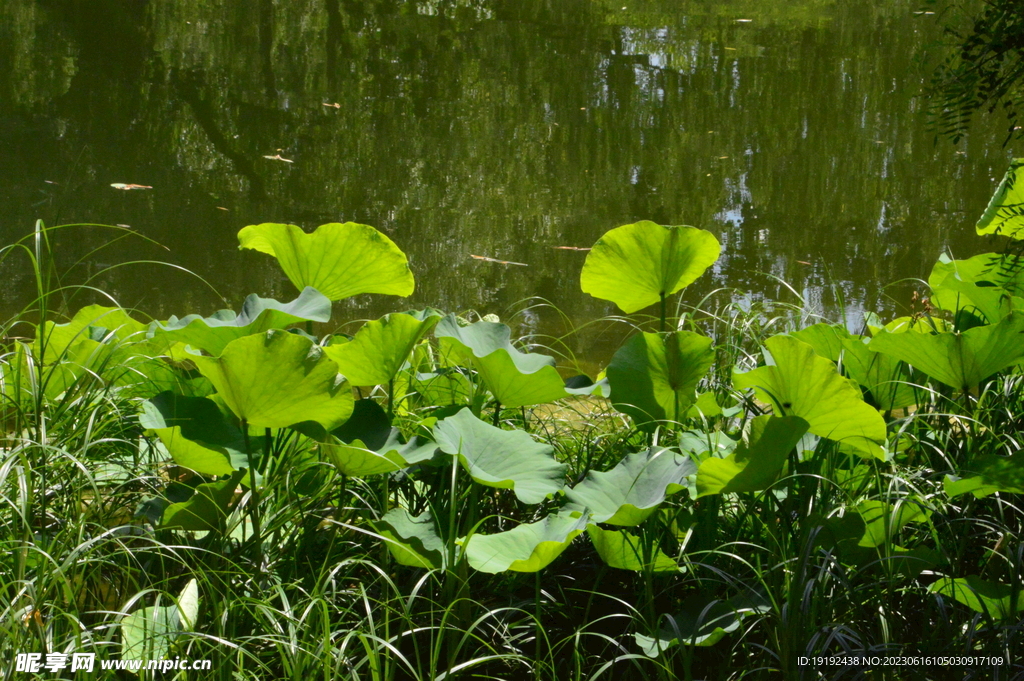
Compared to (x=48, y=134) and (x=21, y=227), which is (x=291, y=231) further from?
(x=48, y=134)

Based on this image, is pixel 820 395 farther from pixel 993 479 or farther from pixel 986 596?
pixel 986 596

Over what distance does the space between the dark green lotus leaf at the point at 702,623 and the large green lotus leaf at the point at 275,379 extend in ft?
1.99

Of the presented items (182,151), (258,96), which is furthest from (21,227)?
(258,96)

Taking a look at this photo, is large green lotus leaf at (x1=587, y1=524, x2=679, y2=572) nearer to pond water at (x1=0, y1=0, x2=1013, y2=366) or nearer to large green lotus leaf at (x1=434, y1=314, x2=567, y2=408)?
large green lotus leaf at (x1=434, y1=314, x2=567, y2=408)

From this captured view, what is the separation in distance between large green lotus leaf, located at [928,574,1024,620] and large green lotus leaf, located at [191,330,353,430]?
0.99 meters

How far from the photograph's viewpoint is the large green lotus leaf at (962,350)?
171 cm

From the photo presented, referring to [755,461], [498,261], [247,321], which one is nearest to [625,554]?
[755,461]

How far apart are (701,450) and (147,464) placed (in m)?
0.99

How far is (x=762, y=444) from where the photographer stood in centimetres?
144

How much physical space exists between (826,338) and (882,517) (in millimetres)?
542

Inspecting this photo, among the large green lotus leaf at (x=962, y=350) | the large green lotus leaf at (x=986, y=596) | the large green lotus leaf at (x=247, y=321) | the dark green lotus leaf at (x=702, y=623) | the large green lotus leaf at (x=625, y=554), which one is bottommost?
the dark green lotus leaf at (x=702, y=623)

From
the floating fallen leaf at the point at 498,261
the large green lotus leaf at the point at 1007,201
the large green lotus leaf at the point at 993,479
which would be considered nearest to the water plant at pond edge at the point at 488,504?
the large green lotus leaf at the point at 993,479

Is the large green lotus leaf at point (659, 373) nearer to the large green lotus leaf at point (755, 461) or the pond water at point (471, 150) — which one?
the large green lotus leaf at point (755, 461)

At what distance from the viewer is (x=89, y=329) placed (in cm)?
192
